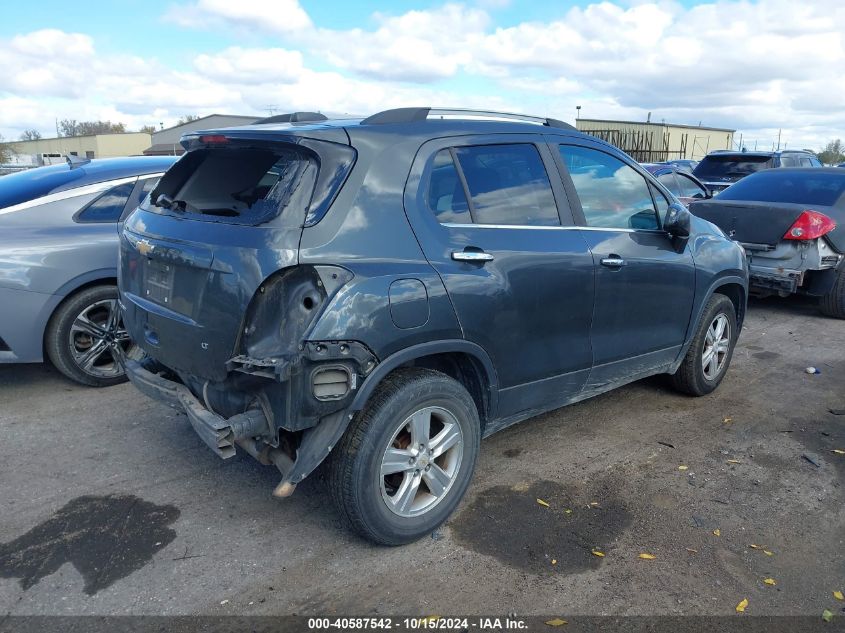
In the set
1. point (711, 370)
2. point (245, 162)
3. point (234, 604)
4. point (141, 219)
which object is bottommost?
point (234, 604)

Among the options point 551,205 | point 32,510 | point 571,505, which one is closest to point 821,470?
point 571,505

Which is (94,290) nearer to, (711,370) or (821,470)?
(711,370)

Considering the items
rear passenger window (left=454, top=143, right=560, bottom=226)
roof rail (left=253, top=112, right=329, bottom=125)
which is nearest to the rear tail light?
rear passenger window (left=454, top=143, right=560, bottom=226)

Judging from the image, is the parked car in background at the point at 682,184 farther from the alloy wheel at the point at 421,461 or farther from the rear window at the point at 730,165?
the alloy wheel at the point at 421,461

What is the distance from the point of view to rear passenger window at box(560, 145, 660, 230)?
402 centimetres

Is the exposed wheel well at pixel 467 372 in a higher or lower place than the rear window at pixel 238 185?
lower

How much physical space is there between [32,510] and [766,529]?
3.77 meters

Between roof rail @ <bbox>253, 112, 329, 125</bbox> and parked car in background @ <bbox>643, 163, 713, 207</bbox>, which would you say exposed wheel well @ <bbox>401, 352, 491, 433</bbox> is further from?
parked car in background @ <bbox>643, 163, 713, 207</bbox>

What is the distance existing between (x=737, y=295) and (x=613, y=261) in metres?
1.96

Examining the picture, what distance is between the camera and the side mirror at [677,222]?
438cm

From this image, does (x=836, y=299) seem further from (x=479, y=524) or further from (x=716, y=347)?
(x=479, y=524)

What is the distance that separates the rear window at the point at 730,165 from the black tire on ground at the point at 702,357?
11450 mm

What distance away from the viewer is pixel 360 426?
Answer: 9.87 ft

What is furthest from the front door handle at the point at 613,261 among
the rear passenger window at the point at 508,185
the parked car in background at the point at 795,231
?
the parked car in background at the point at 795,231
